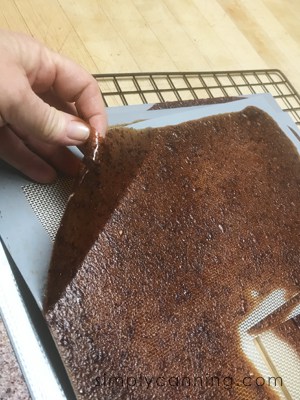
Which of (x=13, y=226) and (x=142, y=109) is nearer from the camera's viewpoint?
(x=13, y=226)

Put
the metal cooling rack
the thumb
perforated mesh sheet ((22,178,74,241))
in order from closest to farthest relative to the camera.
A: 1. the thumb
2. perforated mesh sheet ((22,178,74,241))
3. the metal cooling rack

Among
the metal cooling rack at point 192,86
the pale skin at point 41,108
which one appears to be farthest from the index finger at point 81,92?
the metal cooling rack at point 192,86

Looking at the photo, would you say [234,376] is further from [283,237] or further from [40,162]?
[40,162]

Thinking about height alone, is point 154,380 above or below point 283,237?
below

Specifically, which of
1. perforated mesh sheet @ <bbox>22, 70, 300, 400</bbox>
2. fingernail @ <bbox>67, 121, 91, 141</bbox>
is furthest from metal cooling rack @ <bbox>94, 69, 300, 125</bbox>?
fingernail @ <bbox>67, 121, 91, 141</bbox>

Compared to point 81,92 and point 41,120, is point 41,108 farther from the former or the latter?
point 81,92

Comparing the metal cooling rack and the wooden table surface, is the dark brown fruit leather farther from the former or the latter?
the wooden table surface

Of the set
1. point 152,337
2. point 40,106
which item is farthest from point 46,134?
point 152,337

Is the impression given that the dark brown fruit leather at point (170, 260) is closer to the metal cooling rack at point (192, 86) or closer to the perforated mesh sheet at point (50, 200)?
the perforated mesh sheet at point (50, 200)
